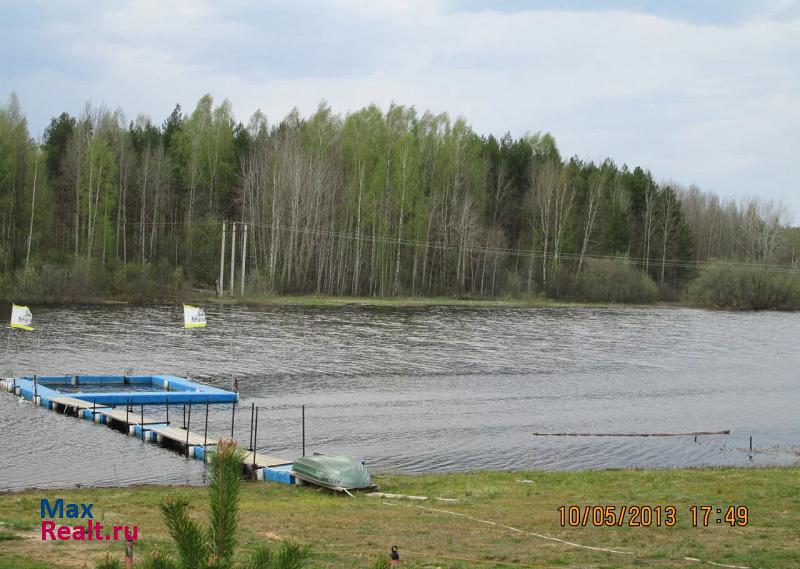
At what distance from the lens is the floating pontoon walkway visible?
75.8 ft

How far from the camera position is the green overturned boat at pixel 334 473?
2002 centimetres

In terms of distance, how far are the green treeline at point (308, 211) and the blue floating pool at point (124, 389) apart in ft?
133

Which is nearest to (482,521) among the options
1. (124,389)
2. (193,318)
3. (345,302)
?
(193,318)

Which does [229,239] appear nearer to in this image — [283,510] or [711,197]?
[283,510]

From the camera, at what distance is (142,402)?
32.9 metres

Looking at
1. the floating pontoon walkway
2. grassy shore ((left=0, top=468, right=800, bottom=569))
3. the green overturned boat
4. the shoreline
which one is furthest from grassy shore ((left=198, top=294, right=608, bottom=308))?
grassy shore ((left=0, top=468, right=800, bottom=569))

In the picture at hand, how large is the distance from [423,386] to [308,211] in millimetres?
54660

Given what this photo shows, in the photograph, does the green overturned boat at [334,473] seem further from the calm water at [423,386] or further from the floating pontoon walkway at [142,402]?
the calm water at [423,386]

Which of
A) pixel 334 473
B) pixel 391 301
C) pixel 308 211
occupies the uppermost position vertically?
pixel 308 211

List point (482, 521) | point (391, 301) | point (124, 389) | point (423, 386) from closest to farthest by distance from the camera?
point (482, 521) < point (124, 389) < point (423, 386) < point (391, 301)

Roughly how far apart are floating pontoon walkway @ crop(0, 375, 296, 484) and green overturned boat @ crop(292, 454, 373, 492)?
0.66 m

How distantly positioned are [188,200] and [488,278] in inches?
1459

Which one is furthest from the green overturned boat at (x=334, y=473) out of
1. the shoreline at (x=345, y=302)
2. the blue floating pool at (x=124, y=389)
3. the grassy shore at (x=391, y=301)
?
the grassy shore at (x=391, y=301)

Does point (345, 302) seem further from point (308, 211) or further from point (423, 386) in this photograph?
point (423, 386)
